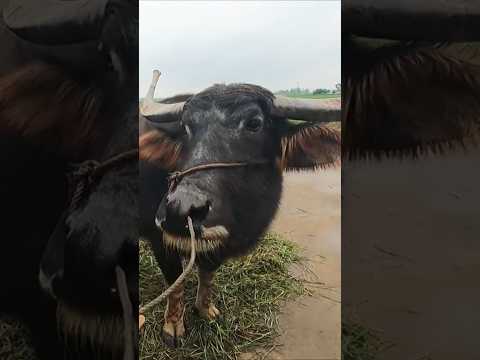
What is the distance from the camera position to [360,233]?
1.55 metres

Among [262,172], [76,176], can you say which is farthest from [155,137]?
[262,172]

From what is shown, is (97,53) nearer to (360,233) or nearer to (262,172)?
(262,172)

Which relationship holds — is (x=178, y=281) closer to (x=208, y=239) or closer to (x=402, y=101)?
(x=208, y=239)

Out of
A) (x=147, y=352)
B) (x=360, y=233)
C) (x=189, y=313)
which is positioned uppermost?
(x=360, y=233)

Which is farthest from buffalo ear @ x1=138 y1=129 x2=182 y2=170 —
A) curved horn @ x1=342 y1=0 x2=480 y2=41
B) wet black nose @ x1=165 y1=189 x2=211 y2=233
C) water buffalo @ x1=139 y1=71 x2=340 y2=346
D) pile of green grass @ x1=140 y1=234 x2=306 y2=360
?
curved horn @ x1=342 y1=0 x2=480 y2=41

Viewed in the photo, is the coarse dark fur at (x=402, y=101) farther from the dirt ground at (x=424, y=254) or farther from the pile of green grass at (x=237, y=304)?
the pile of green grass at (x=237, y=304)

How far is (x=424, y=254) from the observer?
1532 mm

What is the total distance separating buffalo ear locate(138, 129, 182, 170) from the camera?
63.5 inches

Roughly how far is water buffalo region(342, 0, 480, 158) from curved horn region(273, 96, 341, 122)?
0.16 ft

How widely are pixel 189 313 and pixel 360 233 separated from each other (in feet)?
2.72

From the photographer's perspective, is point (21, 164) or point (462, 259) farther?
point (21, 164)

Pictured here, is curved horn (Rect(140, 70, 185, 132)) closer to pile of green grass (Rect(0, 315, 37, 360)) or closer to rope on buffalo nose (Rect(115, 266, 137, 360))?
rope on buffalo nose (Rect(115, 266, 137, 360))

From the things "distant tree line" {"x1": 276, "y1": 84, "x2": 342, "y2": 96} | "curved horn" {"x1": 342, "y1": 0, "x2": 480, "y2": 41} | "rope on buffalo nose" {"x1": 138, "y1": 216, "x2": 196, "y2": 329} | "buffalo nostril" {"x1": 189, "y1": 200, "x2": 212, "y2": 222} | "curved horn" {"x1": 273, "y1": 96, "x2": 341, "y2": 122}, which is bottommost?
"rope on buffalo nose" {"x1": 138, "y1": 216, "x2": 196, "y2": 329}

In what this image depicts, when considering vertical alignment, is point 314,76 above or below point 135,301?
above
